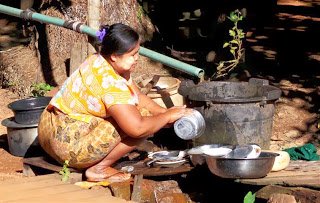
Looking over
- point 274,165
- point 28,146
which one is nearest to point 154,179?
point 274,165

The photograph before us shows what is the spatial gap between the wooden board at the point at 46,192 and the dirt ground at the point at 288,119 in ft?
2.35

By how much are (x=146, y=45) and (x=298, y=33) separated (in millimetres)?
3056

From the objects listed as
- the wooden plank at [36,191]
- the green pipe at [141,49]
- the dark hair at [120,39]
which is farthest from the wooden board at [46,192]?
the green pipe at [141,49]

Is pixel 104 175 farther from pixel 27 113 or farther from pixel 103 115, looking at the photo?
pixel 27 113

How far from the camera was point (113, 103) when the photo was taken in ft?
14.3

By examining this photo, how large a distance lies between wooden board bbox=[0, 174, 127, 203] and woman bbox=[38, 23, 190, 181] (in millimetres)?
212

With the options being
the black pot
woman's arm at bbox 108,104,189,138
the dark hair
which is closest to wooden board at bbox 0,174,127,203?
woman's arm at bbox 108,104,189,138

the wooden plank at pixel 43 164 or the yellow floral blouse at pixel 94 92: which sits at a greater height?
the yellow floral blouse at pixel 94 92

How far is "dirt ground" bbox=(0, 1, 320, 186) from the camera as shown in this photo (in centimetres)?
580

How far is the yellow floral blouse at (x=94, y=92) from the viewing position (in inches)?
174

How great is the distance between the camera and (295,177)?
452 cm

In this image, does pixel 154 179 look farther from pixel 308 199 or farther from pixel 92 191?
pixel 308 199

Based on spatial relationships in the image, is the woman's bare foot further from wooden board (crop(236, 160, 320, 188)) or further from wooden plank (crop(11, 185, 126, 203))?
wooden board (crop(236, 160, 320, 188))

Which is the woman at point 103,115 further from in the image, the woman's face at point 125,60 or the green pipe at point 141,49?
the green pipe at point 141,49
